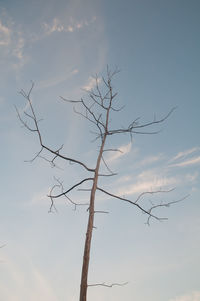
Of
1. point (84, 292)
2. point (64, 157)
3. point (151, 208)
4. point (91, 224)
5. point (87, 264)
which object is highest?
point (64, 157)

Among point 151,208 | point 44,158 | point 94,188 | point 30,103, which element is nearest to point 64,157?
point 44,158

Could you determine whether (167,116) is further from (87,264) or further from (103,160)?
(87,264)

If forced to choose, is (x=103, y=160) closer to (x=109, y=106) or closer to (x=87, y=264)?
(x=109, y=106)

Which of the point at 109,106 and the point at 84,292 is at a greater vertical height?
the point at 109,106

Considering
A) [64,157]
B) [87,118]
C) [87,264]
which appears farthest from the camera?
[87,118]

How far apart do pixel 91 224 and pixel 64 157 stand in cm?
164

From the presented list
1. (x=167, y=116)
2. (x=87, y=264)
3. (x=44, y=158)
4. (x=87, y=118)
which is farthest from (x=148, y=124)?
(x=87, y=264)

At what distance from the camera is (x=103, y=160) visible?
5137mm

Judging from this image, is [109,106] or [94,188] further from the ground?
[109,106]

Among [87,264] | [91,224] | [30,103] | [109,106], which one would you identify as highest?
[109,106]

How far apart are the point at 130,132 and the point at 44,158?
2492 mm

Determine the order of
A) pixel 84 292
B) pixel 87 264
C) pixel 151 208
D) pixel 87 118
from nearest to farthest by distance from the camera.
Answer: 1. pixel 84 292
2. pixel 87 264
3. pixel 151 208
4. pixel 87 118

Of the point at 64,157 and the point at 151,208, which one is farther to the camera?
the point at 151,208

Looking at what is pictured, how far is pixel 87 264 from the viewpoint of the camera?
361cm
